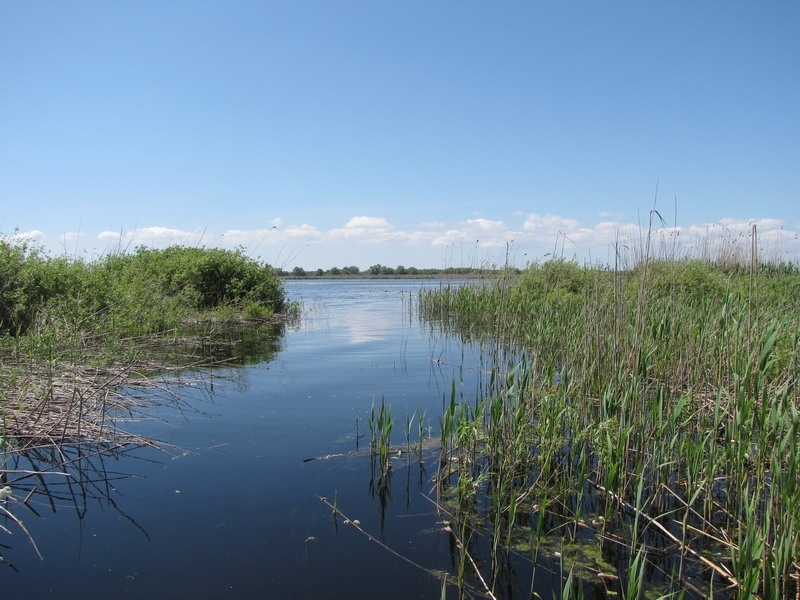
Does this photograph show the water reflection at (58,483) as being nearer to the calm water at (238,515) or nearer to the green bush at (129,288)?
the calm water at (238,515)

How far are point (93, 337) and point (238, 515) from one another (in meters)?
6.59

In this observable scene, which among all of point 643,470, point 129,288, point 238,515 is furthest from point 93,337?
point 643,470

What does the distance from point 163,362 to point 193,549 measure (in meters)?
6.69

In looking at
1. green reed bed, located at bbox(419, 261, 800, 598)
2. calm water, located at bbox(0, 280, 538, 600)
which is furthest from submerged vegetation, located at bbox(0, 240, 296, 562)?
green reed bed, located at bbox(419, 261, 800, 598)

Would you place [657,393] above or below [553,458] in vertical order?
above

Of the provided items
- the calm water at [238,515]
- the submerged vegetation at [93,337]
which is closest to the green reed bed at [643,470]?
the calm water at [238,515]

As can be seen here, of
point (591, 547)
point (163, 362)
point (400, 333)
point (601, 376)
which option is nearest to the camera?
point (591, 547)

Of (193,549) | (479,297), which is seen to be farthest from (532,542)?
(479,297)

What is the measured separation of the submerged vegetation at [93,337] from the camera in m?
5.80

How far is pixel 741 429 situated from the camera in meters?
4.02

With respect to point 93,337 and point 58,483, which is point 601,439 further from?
point 93,337

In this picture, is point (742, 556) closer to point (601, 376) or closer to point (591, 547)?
point (591, 547)

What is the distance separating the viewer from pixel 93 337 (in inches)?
392

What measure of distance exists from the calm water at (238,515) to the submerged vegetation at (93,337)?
1.21ft
